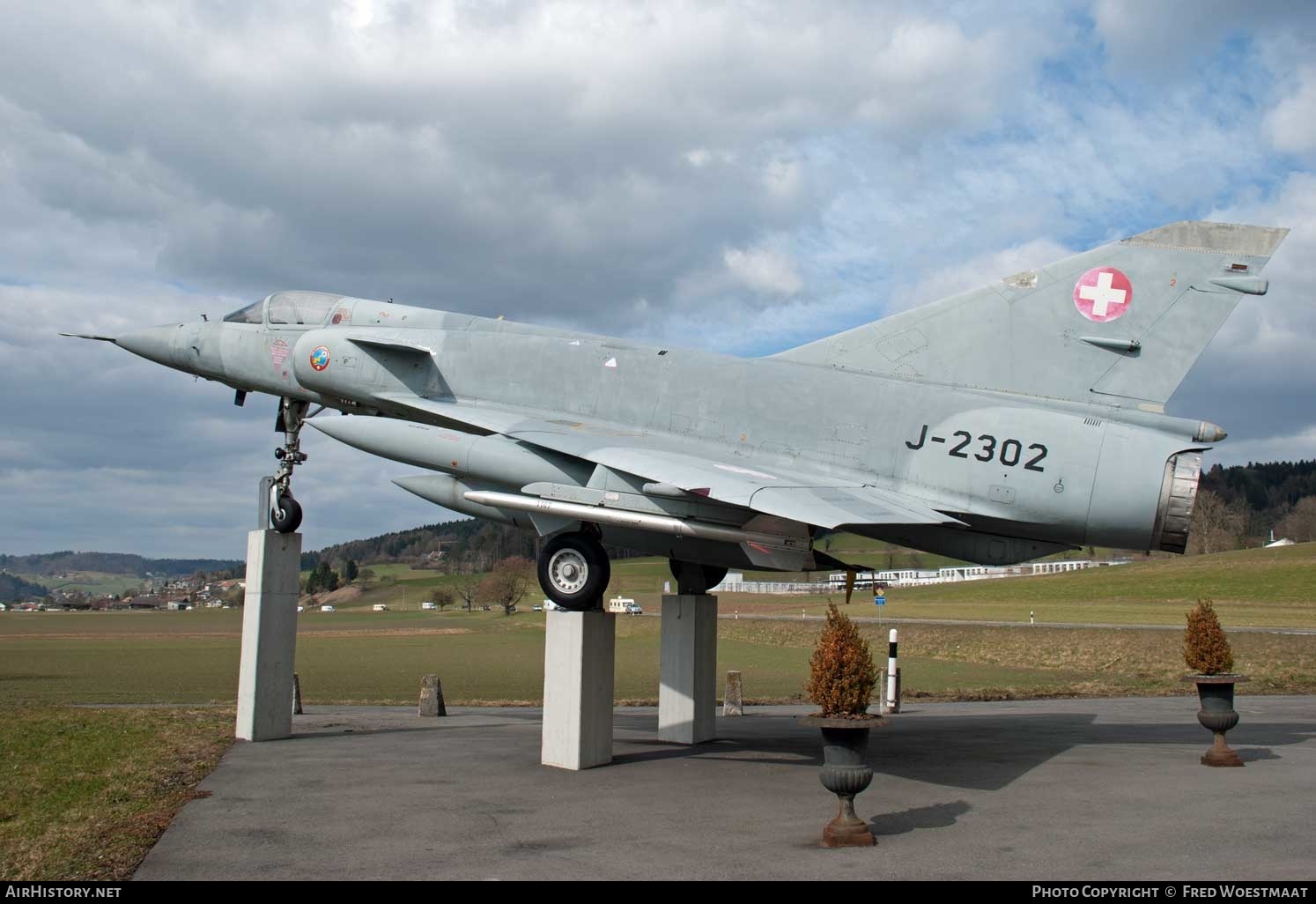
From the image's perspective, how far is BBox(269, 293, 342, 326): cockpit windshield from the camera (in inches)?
577

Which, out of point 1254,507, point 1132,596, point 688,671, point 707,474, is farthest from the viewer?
point 1254,507

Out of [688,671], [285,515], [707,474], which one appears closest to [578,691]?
[688,671]

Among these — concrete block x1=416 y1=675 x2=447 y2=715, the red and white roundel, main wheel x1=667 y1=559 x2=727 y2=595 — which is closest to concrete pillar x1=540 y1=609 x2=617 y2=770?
main wheel x1=667 y1=559 x2=727 y2=595

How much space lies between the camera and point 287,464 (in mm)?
13875

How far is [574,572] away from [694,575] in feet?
8.23

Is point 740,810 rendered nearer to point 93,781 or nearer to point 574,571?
point 574,571

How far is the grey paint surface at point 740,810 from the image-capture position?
21.8 ft

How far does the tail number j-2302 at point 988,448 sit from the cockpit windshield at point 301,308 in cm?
883

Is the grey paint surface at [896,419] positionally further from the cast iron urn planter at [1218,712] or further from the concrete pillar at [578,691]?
the cast iron urn planter at [1218,712]

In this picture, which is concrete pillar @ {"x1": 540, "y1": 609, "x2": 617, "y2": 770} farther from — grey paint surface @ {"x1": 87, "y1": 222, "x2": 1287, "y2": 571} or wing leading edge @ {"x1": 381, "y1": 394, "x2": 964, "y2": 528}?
wing leading edge @ {"x1": 381, "y1": 394, "x2": 964, "y2": 528}

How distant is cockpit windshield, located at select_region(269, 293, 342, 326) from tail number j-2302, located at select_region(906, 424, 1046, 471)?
883 cm

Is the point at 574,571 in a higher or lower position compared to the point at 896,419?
lower

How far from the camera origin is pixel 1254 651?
26938mm
